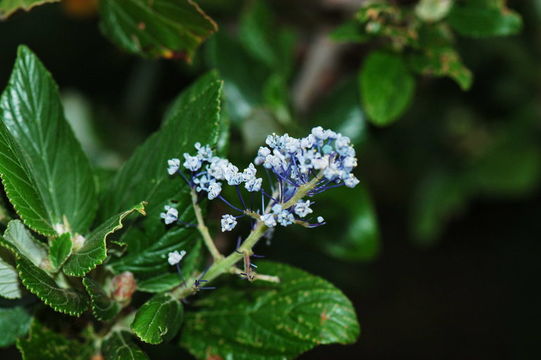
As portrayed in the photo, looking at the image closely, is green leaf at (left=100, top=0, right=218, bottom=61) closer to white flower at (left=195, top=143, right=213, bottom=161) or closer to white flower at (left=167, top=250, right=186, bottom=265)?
white flower at (left=195, top=143, right=213, bottom=161)

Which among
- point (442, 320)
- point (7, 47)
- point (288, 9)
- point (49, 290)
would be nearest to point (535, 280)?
point (442, 320)

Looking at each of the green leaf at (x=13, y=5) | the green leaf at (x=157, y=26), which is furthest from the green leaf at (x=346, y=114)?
the green leaf at (x=13, y=5)

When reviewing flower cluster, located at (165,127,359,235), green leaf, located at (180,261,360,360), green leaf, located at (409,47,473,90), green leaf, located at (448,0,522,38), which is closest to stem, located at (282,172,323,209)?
flower cluster, located at (165,127,359,235)

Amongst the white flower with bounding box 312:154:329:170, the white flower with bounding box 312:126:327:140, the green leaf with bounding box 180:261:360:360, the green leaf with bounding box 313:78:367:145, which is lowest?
the green leaf with bounding box 313:78:367:145

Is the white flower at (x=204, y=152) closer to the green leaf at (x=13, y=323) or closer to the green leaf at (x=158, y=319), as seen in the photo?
the green leaf at (x=158, y=319)

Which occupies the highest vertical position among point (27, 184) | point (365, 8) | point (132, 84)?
point (27, 184)

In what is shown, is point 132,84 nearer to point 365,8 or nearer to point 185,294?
point 365,8

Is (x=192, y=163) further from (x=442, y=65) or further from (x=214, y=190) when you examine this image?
(x=442, y=65)

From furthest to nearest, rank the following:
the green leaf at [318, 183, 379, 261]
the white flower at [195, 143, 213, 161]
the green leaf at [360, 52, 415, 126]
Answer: the green leaf at [318, 183, 379, 261] < the green leaf at [360, 52, 415, 126] < the white flower at [195, 143, 213, 161]
